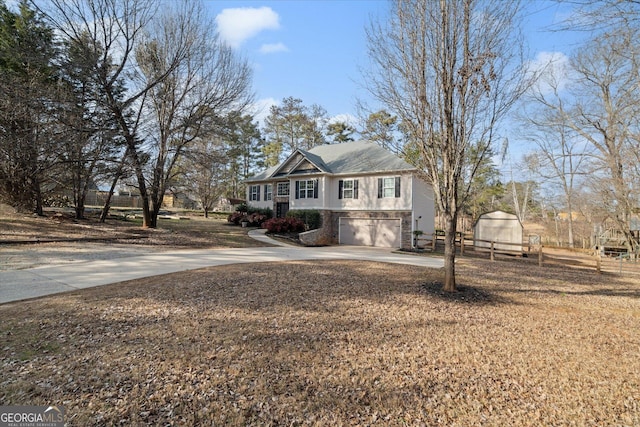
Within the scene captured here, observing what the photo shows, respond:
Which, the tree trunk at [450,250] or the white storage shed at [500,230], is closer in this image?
the tree trunk at [450,250]

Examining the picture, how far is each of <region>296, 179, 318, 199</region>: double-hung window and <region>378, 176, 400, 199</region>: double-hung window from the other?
4467mm

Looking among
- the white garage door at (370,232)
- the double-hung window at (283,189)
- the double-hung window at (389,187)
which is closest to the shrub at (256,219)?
the double-hung window at (283,189)

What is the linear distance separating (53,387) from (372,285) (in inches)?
226

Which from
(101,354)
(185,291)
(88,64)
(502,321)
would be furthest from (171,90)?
(502,321)

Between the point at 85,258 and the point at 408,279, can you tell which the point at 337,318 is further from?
the point at 85,258

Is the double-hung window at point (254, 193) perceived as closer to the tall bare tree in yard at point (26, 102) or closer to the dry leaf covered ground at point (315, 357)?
the tall bare tree in yard at point (26, 102)

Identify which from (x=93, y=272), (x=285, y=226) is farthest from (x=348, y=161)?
(x=93, y=272)

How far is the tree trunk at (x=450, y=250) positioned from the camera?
659 cm

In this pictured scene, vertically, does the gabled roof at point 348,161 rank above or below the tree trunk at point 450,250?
above

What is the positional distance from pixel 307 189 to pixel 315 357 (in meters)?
18.0

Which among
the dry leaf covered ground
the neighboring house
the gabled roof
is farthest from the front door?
the dry leaf covered ground

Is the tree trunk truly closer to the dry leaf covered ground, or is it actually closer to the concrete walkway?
the dry leaf covered ground

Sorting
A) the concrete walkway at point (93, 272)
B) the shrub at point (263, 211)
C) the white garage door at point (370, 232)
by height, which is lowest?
the concrete walkway at point (93, 272)

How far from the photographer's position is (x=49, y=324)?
4.39m
